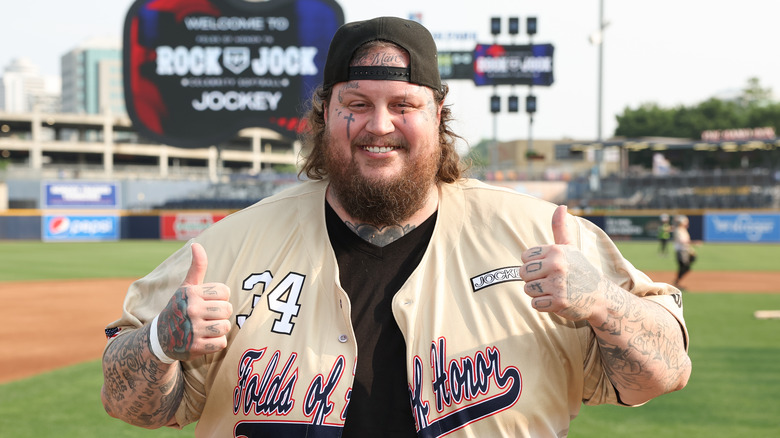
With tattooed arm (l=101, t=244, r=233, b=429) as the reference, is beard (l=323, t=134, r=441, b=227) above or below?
above

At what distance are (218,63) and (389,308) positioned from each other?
20.3 meters

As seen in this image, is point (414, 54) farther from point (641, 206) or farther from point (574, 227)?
point (641, 206)

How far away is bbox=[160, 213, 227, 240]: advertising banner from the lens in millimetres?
31777

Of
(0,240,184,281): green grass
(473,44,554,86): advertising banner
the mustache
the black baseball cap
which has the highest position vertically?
(473,44,554,86): advertising banner

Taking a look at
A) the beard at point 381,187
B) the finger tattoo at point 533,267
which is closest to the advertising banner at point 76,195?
the beard at point 381,187

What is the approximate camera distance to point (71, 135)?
273 feet

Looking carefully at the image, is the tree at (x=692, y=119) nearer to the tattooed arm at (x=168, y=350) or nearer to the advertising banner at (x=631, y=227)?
the advertising banner at (x=631, y=227)

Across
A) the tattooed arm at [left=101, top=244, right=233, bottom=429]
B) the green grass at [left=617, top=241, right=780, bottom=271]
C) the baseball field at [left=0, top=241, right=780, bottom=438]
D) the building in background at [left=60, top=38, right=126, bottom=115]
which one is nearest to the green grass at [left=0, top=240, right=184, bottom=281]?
the baseball field at [left=0, top=241, right=780, bottom=438]

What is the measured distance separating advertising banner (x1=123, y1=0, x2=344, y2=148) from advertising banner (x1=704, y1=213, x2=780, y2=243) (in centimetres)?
2049

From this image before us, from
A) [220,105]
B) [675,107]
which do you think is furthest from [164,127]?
[675,107]

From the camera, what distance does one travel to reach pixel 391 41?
2.08m

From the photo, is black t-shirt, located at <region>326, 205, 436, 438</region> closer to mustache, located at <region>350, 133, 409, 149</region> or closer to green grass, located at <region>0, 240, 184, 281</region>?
mustache, located at <region>350, 133, 409, 149</region>

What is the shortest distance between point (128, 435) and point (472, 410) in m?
4.32

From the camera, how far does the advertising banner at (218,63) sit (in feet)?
66.9
